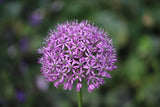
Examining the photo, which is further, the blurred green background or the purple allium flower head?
the blurred green background

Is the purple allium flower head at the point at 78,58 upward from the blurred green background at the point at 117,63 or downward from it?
downward

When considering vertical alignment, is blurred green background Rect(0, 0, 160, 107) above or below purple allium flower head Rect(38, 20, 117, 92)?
above

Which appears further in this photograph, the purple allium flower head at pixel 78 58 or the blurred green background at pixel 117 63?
the blurred green background at pixel 117 63

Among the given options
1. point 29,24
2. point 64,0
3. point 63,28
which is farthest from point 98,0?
point 63,28
